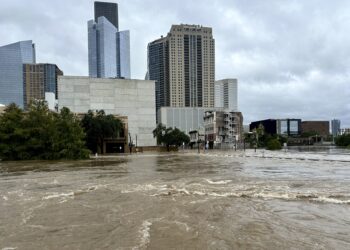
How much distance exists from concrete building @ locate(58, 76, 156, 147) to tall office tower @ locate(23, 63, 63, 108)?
57073 millimetres

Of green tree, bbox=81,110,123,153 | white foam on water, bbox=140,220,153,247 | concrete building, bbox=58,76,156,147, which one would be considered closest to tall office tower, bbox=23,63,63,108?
concrete building, bbox=58,76,156,147

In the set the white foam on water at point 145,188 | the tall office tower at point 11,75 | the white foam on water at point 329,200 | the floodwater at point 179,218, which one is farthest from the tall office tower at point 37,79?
the white foam on water at point 329,200

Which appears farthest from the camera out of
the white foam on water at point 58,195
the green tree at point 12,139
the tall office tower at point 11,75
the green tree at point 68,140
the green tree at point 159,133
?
the tall office tower at point 11,75

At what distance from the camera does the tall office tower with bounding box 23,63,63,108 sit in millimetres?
168750

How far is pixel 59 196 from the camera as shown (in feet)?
55.2

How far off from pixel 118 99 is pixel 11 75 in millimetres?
74289

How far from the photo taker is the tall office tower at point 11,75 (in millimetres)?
163250

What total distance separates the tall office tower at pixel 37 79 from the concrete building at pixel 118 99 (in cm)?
5707

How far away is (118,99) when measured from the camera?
388 feet

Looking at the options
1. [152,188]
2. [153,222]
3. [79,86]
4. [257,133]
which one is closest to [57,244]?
[153,222]

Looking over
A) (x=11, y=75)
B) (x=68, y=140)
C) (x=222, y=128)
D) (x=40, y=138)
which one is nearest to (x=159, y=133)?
(x=222, y=128)

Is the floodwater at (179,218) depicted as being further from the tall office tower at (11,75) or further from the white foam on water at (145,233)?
the tall office tower at (11,75)

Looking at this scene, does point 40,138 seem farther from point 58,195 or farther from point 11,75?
point 11,75

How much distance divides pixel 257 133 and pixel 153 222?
15547cm
